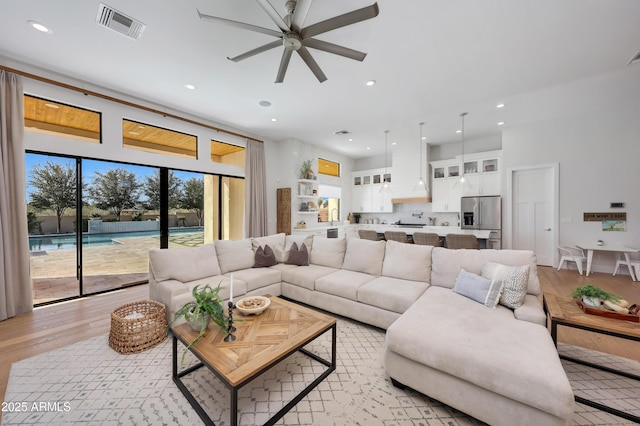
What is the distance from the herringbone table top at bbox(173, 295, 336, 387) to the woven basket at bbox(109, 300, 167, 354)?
738 mm

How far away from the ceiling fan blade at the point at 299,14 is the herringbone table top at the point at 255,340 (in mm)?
2403

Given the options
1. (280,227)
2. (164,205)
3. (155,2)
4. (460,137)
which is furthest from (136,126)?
(460,137)

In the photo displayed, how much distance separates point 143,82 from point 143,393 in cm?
394

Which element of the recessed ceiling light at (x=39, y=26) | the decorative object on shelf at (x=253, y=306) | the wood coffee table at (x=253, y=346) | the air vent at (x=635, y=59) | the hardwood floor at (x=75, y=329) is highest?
the recessed ceiling light at (x=39, y=26)

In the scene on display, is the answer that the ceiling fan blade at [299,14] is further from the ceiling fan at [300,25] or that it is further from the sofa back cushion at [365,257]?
the sofa back cushion at [365,257]

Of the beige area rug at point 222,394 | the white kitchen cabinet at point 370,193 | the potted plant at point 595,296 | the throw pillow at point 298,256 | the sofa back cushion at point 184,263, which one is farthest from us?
the white kitchen cabinet at point 370,193

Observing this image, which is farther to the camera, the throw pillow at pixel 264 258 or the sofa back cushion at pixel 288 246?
the sofa back cushion at pixel 288 246

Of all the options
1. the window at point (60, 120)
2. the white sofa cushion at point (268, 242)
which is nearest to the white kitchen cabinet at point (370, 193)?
the white sofa cushion at point (268, 242)

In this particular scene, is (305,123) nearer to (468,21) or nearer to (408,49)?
(408,49)

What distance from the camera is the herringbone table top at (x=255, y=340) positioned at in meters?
1.41

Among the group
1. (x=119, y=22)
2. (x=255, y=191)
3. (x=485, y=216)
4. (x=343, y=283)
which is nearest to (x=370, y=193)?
(x=485, y=216)

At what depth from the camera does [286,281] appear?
343 cm

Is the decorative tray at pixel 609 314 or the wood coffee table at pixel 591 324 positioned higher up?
the decorative tray at pixel 609 314

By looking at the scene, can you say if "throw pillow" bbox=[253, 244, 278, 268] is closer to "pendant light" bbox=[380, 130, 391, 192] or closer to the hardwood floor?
the hardwood floor
